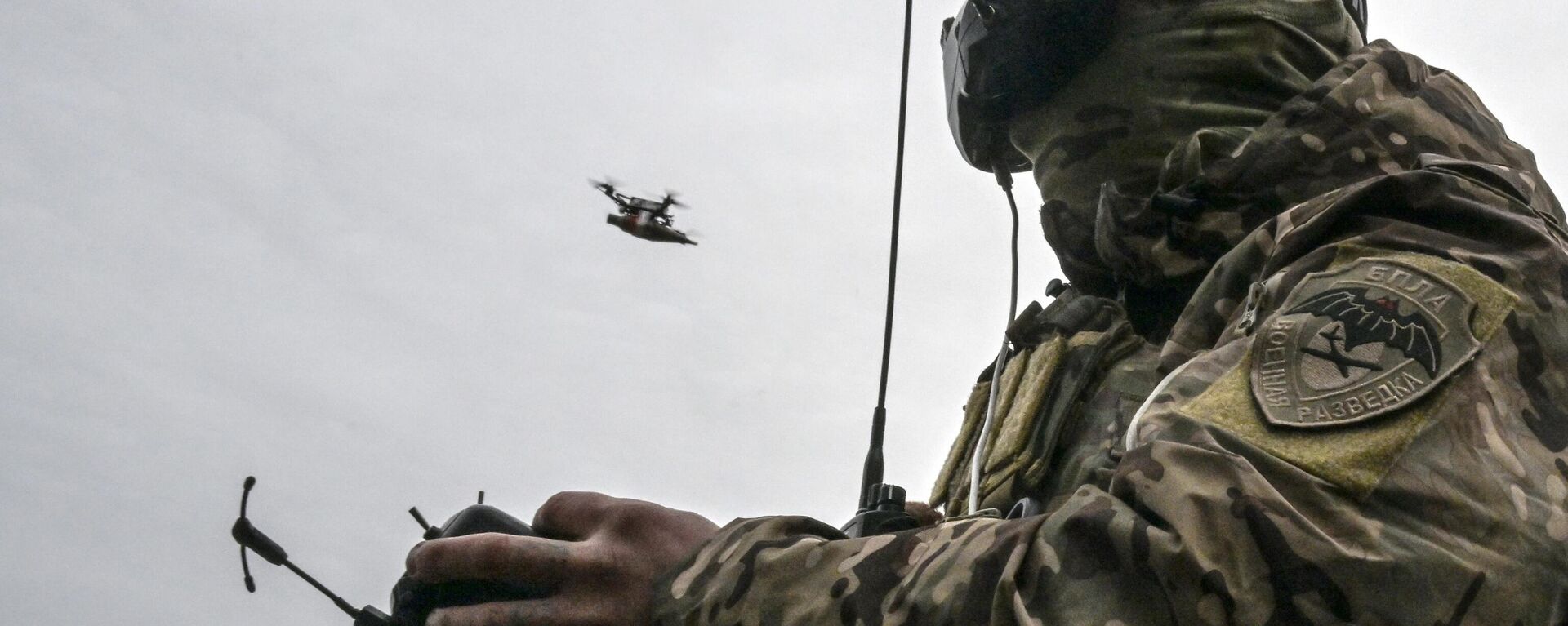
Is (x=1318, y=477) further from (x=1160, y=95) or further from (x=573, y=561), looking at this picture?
(x=1160, y=95)

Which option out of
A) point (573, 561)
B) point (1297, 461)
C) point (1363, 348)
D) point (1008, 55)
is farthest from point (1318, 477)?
point (1008, 55)

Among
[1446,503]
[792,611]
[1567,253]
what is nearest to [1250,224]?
[1567,253]

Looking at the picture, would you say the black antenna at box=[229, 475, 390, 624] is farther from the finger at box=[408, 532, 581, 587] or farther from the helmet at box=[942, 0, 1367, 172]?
the helmet at box=[942, 0, 1367, 172]

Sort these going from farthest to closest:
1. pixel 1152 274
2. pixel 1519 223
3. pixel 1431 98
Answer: pixel 1152 274
pixel 1431 98
pixel 1519 223

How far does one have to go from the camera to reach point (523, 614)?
1.68m

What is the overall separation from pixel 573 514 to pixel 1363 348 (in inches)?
35.4

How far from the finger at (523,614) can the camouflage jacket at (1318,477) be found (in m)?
0.11

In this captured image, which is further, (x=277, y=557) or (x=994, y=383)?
(x=994, y=383)

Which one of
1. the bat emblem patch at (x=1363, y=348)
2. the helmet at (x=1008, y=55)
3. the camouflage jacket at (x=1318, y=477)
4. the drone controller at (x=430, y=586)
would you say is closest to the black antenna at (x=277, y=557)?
the drone controller at (x=430, y=586)

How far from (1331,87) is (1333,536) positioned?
0.97 metres

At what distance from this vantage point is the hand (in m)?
1.68

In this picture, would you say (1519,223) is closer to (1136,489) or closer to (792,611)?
(1136,489)

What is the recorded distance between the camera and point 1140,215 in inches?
99.8

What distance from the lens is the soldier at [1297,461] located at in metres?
1.46
